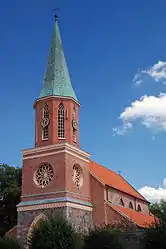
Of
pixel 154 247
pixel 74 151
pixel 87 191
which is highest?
pixel 74 151

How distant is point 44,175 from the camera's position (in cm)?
3453

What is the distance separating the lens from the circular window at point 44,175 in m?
34.1

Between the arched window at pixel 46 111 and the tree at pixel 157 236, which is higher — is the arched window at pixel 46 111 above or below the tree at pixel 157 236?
above

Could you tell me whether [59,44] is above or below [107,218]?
above

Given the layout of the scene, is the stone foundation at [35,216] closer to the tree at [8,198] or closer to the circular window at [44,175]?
the circular window at [44,175]

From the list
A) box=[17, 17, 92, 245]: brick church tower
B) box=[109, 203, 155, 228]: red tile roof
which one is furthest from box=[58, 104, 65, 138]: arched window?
box=[109, 203, 155, 228]: red tile roof

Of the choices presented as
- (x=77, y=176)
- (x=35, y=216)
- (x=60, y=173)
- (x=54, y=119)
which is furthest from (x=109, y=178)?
(x=35, y=216)

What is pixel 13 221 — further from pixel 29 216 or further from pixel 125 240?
pixel 125 240

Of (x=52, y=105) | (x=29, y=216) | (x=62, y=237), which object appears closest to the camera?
(x=62, y=237)

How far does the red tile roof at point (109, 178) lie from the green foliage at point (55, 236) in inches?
568

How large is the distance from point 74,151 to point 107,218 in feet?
24.1

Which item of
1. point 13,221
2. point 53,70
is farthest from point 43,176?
point 13,221

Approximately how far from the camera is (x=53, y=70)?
38.4 meters

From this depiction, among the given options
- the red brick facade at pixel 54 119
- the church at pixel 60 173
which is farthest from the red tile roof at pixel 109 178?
the red brick facade at pixel 54 119
